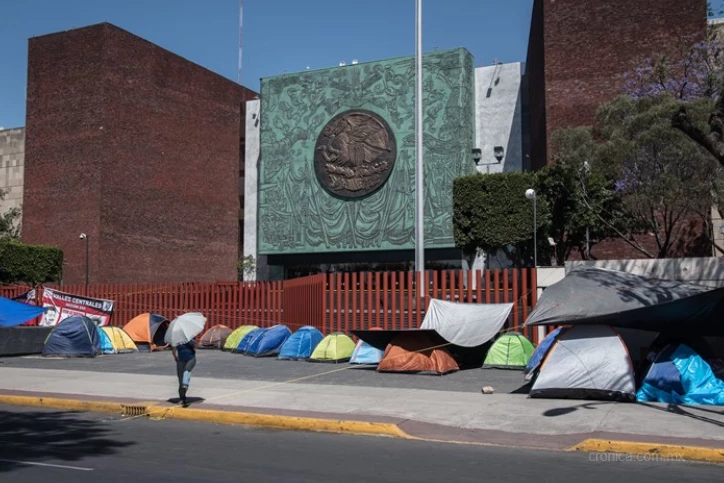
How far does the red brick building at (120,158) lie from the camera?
1845 inches

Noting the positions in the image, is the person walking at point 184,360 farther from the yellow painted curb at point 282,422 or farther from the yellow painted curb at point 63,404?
the yellow painted curb at point 63,404

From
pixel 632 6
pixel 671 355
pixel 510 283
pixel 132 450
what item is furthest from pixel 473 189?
pixel 132 450

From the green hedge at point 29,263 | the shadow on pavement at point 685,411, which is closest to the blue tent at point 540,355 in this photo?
the shadow on pavement at point 685,411

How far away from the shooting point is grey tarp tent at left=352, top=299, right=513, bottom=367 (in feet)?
57.4

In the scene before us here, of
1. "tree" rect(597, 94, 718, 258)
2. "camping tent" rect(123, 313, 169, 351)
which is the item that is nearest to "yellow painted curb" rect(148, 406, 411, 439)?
"camping tent" rect(123, 313, 169, 351)

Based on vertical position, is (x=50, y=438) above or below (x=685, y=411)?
below

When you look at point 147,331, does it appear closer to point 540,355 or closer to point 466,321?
point 466,321

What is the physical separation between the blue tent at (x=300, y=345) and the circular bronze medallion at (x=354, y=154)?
84.0ft

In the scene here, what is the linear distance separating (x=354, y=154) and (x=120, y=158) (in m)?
15.0

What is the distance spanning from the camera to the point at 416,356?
17141 mm

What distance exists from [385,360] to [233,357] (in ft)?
20.9

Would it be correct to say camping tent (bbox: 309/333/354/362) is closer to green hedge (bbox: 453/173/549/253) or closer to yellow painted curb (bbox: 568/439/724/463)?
yellow painted curb (bbox: 568/439/724/463)

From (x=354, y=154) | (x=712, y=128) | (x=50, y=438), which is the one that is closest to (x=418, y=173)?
(x=712, y=128)

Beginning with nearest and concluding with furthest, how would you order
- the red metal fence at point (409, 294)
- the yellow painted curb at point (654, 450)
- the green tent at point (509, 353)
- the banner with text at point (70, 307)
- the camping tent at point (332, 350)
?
the yellow painted curb at point (654, 450) → the green tent at point (509, 353) → the camping tent at point (332, 350) → the red metal fence at point (409, 294) → the banner with text at point (70, 307)
